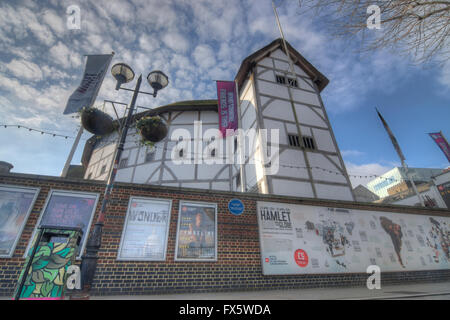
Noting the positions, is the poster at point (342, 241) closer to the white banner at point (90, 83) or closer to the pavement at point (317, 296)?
the pavement at point (317, 296)

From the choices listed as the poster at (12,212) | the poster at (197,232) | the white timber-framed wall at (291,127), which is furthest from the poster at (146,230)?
the white timber-framed wall at (291,127)

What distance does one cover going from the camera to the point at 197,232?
5539 mm

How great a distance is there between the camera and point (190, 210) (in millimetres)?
5734

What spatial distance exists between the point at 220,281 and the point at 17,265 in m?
4.55

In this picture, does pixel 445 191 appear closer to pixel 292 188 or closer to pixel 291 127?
pixel 291 127

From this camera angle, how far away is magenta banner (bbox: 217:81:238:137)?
10.3 metres

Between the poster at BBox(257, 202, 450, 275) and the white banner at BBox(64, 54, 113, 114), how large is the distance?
7.60 meters

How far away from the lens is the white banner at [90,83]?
7.64 m

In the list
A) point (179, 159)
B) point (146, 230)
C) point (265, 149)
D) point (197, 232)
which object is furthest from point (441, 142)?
point (146, 230)

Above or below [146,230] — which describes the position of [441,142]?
above

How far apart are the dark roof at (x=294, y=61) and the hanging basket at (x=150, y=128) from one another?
31.7ft

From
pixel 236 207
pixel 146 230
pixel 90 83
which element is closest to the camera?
pixel 146 230

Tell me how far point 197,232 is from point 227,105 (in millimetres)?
7105
